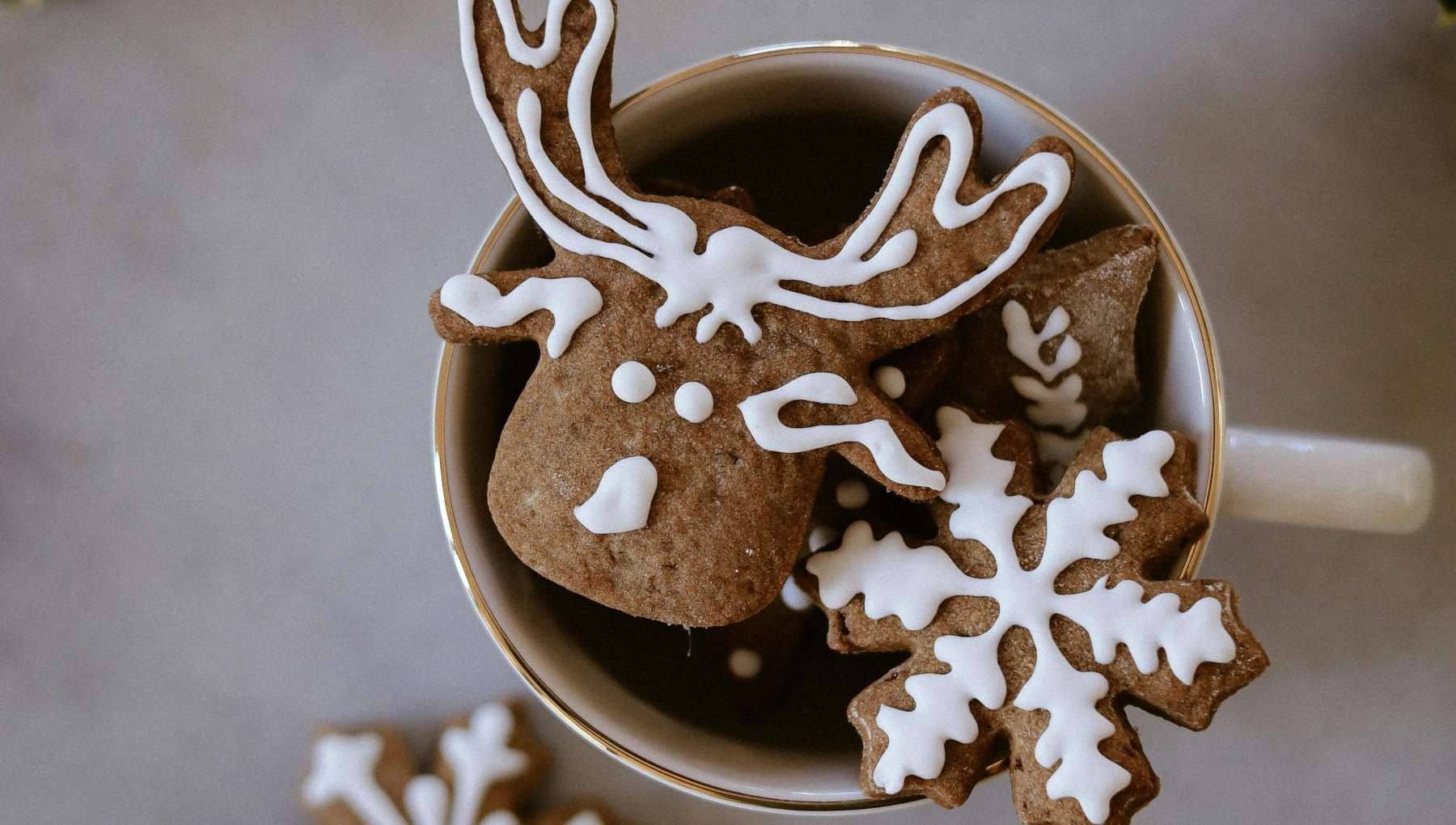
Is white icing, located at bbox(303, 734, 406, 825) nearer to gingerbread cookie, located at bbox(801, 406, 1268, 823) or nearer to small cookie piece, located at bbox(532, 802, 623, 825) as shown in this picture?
small cookie piece, located at bbox(532, 802, 623, 825)

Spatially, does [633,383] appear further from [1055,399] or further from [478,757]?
[478,757]

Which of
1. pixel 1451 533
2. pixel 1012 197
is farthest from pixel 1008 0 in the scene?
pixel 1451 533

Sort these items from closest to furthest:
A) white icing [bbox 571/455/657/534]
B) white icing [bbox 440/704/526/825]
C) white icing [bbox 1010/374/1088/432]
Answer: white icing [bbox 571/455/657/534]
white icing [bbox 1010/374/1088/432]
white icing [bbox 440/704/526/825]

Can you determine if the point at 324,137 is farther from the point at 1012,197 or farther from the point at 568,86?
the point at 1012,197

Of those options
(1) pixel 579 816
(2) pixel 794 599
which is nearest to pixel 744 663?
(2) pixel 794 599

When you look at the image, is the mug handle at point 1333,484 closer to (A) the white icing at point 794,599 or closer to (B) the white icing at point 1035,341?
(B) the white icing at point 1035,341

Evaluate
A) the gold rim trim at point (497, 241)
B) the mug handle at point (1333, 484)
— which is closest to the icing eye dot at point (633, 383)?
the gold rim trim at point (497, 241)

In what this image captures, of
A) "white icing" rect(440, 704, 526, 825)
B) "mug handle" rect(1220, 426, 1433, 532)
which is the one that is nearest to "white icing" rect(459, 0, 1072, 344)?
"mug handle" rect(1220, 426, 1433, 532)
